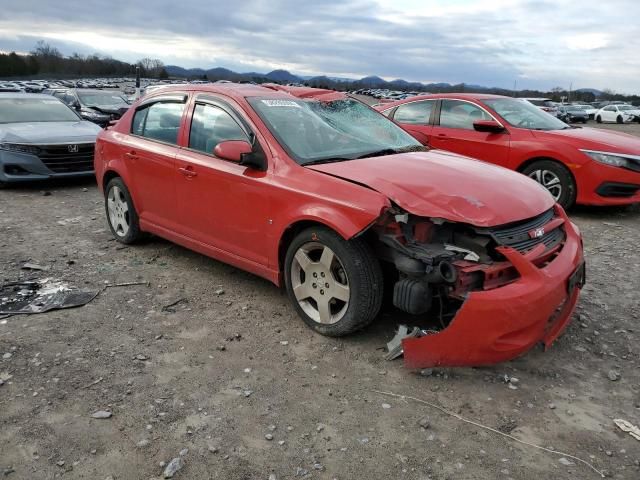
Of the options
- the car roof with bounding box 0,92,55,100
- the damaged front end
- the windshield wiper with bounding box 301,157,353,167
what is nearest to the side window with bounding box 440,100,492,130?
the windshield wiper with bounding box 301,157,353,167

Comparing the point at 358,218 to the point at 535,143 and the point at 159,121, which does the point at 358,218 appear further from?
the point at 535,143

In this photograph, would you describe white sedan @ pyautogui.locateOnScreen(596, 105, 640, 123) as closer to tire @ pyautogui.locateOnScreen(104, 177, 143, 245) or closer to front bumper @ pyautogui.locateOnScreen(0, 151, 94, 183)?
front bumper @ pyautogui.locateOnScreen(0, 151, 94, 183)

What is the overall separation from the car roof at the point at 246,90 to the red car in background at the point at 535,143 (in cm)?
172

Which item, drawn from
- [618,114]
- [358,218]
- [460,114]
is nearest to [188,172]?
[358,218]

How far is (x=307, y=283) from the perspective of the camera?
391cm

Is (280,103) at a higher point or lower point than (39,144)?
higher

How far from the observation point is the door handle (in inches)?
181

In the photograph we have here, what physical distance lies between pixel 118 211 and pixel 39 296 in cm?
157

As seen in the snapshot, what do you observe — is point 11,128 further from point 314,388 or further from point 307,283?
point 314,388

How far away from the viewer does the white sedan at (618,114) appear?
39.2m

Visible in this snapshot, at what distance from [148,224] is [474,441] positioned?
151 inches

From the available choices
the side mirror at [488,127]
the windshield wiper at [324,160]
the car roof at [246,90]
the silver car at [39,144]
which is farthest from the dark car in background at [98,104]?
the windshield wiper at [324,160]

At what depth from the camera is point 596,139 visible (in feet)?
24.1

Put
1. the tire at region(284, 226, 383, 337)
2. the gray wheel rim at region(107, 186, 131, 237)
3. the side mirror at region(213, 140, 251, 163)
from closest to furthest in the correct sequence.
Result: the tire at region(284, 226, 383, 337) < the side mirror at region(213, 140, 251, 163) < the gray wheel rim at region(107, 186, 131, 237)
